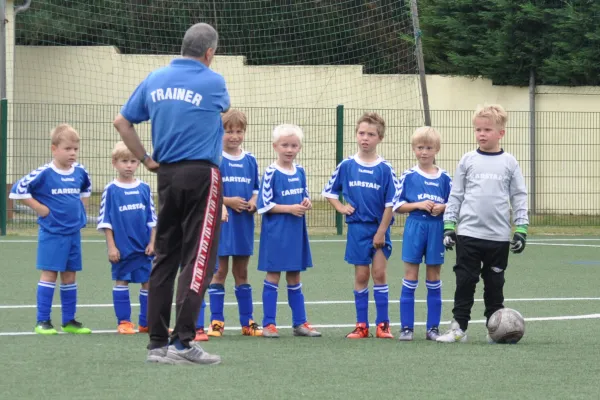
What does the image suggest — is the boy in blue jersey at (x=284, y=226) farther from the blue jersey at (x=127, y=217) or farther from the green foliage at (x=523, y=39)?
the green foliage at (x=523, y=39)

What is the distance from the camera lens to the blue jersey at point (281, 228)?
333 inches

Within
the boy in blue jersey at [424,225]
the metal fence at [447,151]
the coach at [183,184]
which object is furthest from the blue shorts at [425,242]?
the metal fence at [447,151]

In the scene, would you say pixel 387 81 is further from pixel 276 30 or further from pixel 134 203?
pixel 134 203

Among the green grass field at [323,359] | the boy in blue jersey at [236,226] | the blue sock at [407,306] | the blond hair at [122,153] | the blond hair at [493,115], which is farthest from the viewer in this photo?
the blond hair at [122,153]

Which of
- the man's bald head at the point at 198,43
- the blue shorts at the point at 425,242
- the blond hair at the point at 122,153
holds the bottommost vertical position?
the blue shorts at the point at 425,242

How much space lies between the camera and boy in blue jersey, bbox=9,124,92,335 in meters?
8.54

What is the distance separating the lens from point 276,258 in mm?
8453

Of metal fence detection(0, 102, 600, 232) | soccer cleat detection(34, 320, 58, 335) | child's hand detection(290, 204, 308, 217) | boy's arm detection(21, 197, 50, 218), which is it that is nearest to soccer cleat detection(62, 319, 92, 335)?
soccer cleat detection(34, 320, 58, 335)

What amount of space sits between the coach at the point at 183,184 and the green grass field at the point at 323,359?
276 millimetres

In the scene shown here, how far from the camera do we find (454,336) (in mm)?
7938

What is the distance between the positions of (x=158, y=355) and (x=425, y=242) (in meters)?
2.54

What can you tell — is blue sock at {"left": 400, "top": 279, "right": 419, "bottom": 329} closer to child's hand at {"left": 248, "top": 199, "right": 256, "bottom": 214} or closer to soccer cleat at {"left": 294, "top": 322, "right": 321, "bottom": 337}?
soccer cleat at {"left": 294, "top": 322, "right": 321, "bottom": 337}

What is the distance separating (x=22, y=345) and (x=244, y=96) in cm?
1864

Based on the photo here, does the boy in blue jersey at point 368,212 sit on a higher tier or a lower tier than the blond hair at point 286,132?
lower
